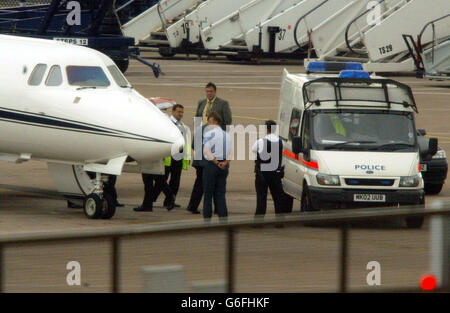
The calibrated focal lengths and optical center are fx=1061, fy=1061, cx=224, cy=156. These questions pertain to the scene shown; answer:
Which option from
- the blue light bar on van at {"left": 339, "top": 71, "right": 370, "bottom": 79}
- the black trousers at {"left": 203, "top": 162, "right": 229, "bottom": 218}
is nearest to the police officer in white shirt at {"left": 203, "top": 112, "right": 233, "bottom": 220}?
the black trousers at {"left": 203, "top": 162, "right": 229, "bottom": 218}

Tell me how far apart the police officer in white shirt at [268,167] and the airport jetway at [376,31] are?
83.5ft

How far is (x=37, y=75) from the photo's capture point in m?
16.3

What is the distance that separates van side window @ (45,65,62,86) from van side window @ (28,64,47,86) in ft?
0.35

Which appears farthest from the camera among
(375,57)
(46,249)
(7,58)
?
(375,57)

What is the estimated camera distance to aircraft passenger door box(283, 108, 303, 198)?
16.7 m

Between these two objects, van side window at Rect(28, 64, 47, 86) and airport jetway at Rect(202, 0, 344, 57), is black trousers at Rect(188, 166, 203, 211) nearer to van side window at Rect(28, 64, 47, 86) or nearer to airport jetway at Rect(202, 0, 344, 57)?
→ van side window at Rect(28, 64, 47, 86)

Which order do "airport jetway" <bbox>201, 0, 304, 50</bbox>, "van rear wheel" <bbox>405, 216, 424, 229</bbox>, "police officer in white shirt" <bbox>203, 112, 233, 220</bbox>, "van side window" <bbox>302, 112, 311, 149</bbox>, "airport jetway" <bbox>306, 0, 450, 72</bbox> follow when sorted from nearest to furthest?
1. "van rear wheel" <bbox>405, 216, 424, 229</bbox>
2. "police officer in white shirt" <bbox>203, 112, 233, 220</bbox>
3. "van side window" <bbox>302, 112, 311, 149</bbox>
4. "airport jetway" <bbox>306, 0, 450, 72</bbox>
5. "airport jetway" <bbox>201, 0, 304, 50</bbox>

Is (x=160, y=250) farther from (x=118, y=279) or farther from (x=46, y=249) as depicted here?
(x=46, y=249)

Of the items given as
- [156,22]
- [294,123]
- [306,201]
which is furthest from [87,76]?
[156,22]

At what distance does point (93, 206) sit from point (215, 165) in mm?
2056

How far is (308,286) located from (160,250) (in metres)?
1.14

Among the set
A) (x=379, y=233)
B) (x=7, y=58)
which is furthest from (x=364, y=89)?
(x=379, y=233)

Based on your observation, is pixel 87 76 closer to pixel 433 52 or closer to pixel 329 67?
pixel 329 67
